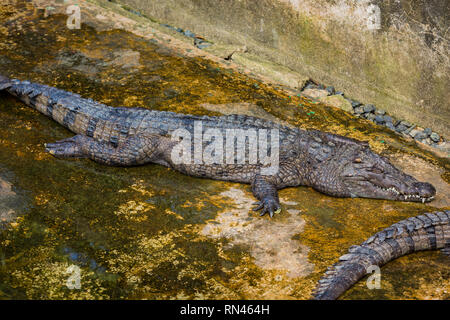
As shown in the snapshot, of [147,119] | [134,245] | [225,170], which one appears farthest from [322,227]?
[147,119]

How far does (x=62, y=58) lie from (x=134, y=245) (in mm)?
3993

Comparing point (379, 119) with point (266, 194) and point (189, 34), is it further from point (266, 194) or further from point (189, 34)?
point (189, 34)

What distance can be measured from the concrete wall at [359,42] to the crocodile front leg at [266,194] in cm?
292

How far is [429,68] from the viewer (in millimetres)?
6688

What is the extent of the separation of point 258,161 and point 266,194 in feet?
1.35

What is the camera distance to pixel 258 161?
17.3 feet

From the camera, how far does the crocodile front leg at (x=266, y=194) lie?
Answer: 16.0 ft

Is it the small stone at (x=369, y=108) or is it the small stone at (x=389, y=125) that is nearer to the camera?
the small stone at (x=389, y=125)

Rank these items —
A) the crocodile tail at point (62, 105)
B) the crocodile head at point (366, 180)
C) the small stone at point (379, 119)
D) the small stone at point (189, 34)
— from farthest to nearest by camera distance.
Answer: the small stone at point (189, 34) → the small stone at point (379, 119) → the crocodile tail at point (62, 105) → the crocodile head at point (366, 180)

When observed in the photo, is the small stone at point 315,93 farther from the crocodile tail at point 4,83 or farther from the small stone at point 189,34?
the crocodile tail at point 4,83

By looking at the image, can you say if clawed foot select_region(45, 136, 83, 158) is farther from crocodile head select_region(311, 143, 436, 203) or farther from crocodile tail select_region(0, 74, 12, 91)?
crocodile head select_region(311, 143, 436, 203)

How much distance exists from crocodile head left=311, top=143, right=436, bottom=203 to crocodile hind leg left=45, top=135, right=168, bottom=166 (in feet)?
5.64

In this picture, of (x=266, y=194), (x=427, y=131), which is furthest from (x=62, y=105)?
(x=427, y=131)

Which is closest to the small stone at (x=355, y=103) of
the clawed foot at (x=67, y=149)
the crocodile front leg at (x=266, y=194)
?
the crocodile front leg at (x=266, y=194)
